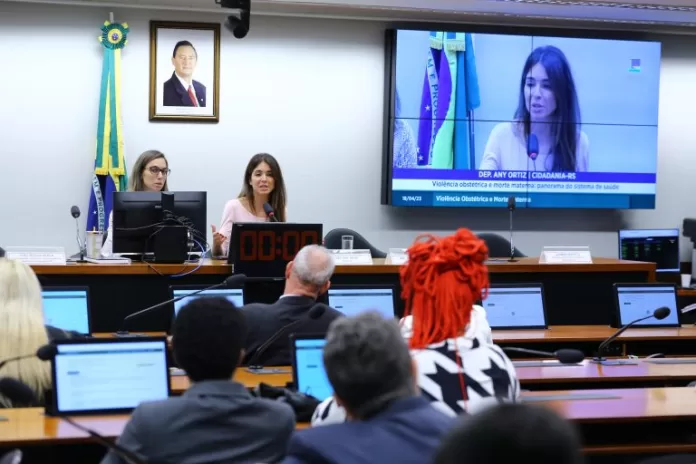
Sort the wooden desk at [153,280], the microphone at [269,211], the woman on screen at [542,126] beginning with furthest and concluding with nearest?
the woman on screen at [542,126]
the microphone at [269,211]
the wooden desk at [153,280]

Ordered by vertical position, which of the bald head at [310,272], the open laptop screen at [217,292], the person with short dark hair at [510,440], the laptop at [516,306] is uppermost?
the person with short dark hair at [510,440]

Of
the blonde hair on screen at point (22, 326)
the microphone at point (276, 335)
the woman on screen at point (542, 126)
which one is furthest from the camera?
the woman on screen at point (542, 126)

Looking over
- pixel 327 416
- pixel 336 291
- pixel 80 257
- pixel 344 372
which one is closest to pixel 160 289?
pixel 80 257

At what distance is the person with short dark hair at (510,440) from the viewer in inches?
38.7

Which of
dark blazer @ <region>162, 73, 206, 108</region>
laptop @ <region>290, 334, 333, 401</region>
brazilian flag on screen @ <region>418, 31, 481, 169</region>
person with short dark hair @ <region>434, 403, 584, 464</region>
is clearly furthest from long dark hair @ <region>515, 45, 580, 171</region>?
person with short dark hair @ <region>434, 403, 584, 464</region>

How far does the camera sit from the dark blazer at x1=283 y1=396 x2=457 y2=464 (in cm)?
191

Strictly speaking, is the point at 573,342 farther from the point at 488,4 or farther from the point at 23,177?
the point at 23,177

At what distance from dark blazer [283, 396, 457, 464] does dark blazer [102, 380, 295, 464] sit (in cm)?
42

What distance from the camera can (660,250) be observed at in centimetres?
852

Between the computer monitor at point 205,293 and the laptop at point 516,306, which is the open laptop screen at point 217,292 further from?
the laptop at point 516,306

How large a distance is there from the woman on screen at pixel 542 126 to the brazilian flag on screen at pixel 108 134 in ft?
9.85

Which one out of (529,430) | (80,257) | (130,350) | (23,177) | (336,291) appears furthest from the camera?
(23,177)

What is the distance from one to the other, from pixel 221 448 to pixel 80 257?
12.8 ft

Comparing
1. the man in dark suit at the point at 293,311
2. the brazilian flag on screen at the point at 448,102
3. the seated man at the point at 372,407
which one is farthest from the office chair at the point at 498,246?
the seated man at the point at 372,407
